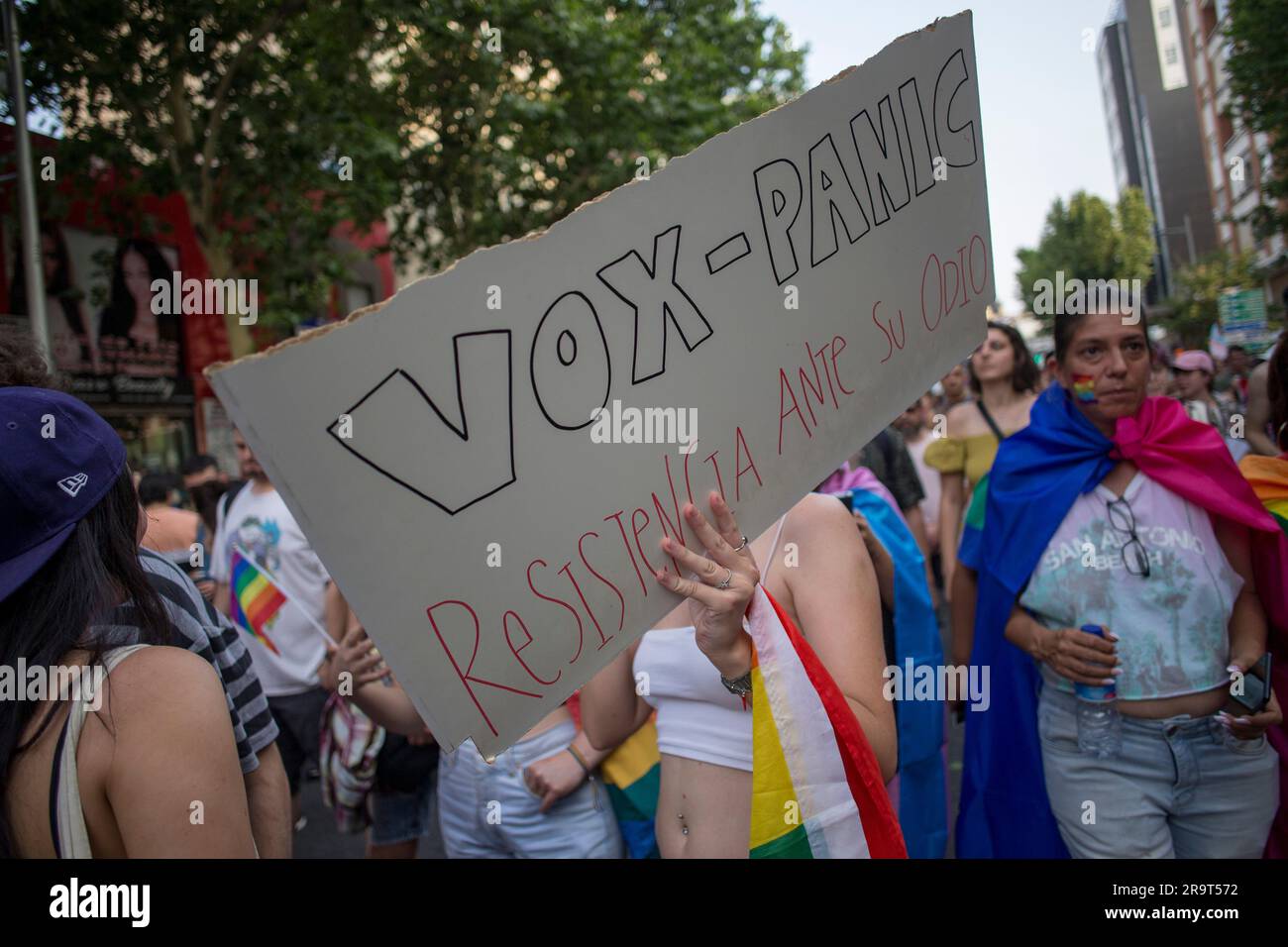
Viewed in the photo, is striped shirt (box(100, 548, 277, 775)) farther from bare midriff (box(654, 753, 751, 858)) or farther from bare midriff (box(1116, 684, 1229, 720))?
bare midriff (box(1116, 684, 1229, 720))

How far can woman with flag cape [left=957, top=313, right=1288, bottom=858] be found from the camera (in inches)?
87.2

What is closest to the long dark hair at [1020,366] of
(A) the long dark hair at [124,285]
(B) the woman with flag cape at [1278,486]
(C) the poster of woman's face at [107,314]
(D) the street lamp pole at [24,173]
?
(B) the woman with flag cape at [1278,486]

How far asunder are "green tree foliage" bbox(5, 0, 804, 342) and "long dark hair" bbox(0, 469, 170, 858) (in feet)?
14.7

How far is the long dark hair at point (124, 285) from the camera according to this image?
42.1 ft

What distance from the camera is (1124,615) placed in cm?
228

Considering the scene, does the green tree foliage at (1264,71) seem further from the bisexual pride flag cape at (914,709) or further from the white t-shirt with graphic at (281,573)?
the white t-shirt with graphic at (281,573)

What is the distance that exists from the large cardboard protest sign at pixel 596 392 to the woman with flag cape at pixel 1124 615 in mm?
923

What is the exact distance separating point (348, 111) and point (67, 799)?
10670 millimetres

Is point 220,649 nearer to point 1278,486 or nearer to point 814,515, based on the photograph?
point 814,515

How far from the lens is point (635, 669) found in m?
1.98

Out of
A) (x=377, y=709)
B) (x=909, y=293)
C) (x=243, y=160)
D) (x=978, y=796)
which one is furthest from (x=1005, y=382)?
(x=243, y=160)

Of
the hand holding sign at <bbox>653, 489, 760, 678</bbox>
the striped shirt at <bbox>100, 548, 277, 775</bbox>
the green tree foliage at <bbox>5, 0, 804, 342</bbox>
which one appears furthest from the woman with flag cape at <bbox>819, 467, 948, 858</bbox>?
the green tree foliage at <bbox>5, 0, 804, 342</bbox>

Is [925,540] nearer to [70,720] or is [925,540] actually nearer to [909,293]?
[909,293]
